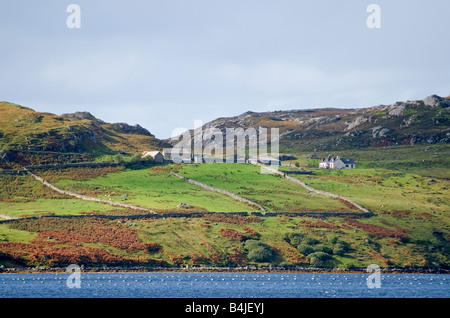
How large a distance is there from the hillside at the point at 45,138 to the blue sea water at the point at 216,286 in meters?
74.8

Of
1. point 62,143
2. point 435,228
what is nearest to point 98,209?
point 62,143

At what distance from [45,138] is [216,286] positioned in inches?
4066

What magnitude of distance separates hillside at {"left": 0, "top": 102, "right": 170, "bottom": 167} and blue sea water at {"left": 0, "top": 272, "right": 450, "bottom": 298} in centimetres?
7485

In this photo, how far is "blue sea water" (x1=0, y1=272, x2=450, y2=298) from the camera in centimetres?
5878

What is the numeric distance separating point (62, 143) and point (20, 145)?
12.7 m

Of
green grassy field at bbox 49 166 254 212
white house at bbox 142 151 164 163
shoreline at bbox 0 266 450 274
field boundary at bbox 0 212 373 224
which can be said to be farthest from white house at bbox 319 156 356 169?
shoreline at bbox 0 266 450 274

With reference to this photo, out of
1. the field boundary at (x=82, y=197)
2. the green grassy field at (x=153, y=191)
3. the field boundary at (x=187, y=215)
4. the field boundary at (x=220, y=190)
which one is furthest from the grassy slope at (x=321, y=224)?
the field boundary at (x=82, y=197)

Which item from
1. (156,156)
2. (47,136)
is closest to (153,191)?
(156,156)

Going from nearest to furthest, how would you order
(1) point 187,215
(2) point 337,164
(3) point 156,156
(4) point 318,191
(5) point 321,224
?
1. (1) point 187,215
2. (5) point 321,224
3. (4) point 318,191
4. (3) point 156,156
5. (2) point 337,164

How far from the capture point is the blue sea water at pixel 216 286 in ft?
193

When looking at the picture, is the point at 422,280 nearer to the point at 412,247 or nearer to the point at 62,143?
the point at 412,247

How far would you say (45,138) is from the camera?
153m

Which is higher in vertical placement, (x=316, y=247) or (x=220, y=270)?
(x=316, y=247)

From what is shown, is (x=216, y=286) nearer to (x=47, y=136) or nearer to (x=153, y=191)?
(x=153, y=191)
